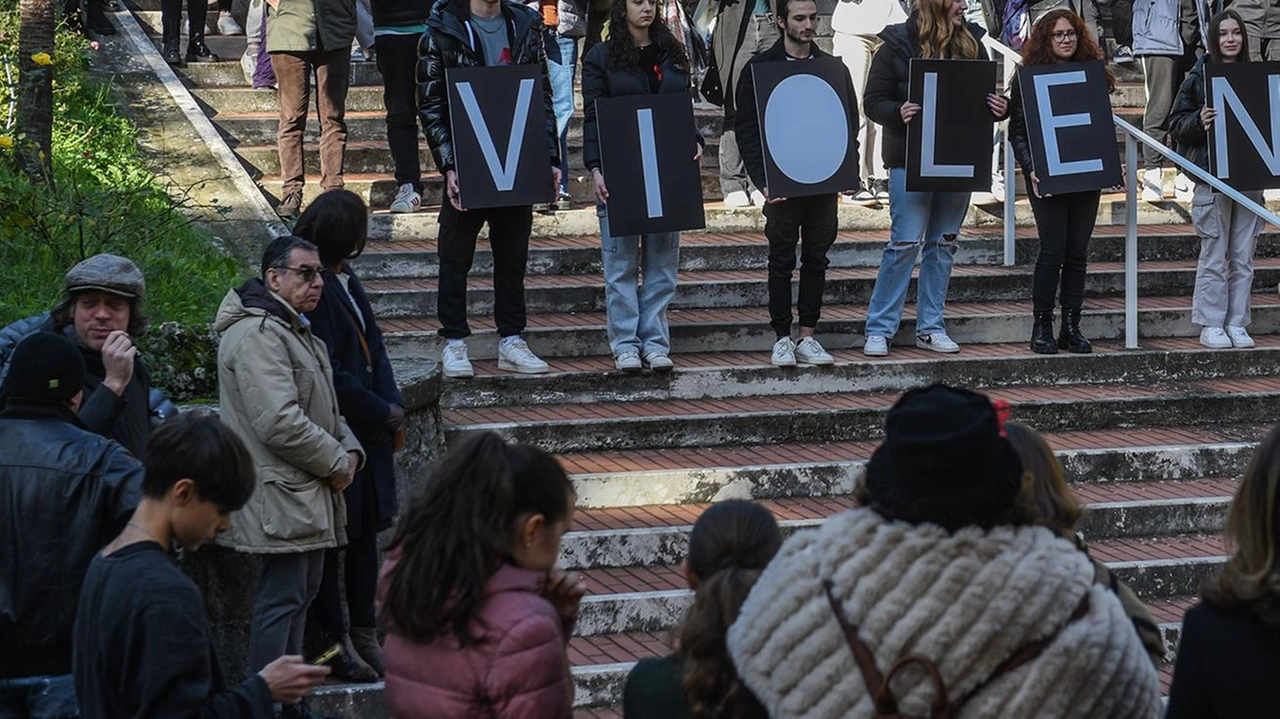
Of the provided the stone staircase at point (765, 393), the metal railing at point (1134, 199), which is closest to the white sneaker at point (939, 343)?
the stone staircase at point (765, 393)

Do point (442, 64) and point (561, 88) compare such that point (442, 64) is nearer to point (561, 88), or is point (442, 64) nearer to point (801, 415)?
point (801, 415)

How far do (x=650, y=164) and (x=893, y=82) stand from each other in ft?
5.55

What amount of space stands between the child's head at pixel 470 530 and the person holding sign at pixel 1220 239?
738 cm

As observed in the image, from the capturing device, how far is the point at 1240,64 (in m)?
9.85

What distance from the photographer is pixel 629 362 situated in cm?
883

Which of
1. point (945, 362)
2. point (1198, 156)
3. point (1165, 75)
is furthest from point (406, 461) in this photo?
point (1165, 75)

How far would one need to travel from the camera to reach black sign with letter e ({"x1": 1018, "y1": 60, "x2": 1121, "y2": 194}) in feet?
31.1

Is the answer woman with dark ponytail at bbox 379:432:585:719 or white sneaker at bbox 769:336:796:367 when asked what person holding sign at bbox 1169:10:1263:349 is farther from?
woman with dark ponytail at bbox 379:432:585:719

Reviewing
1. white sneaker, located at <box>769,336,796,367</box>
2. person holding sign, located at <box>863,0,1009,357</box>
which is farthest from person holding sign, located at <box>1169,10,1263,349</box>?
white sneaker, located at <box>769,336,796,367</box>

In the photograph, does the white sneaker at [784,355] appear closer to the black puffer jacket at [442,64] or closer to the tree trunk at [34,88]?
the black puffer jacket at [442,64]

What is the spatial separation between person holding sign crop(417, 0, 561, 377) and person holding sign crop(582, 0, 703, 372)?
0.26m

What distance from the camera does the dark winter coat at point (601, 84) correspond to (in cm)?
884

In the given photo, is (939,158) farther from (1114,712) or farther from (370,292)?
(1114,712)

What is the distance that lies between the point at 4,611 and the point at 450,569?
1.66 meters
